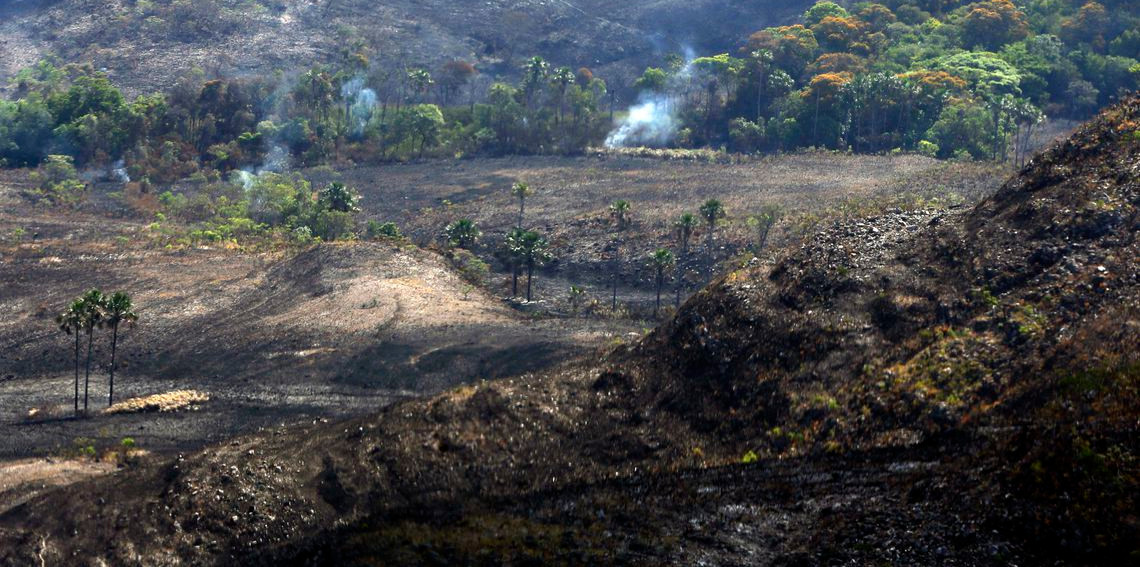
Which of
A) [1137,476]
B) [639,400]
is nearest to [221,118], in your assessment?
[639,400]

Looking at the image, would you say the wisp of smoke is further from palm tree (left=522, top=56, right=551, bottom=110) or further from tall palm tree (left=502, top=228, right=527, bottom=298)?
tall palm tree (left=502, top=228, right=527, bottom=298)

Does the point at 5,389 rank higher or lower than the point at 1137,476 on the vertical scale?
lower

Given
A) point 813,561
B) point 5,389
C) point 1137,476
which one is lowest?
point 5,389

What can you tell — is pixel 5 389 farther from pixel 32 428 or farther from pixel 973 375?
pixel 973 375

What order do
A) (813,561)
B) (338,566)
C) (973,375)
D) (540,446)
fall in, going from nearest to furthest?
(813,561) → (338,566) → (973,375) → (540,446)

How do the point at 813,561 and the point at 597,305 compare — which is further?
the point at 597,305

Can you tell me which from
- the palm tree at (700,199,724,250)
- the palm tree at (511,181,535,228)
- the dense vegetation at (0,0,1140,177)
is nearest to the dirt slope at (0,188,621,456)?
the palm tree at (511,181,535,228)
